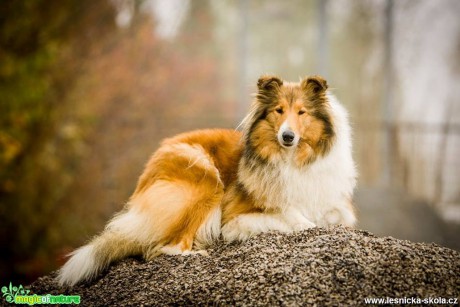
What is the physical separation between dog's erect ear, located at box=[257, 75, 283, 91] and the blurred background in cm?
278

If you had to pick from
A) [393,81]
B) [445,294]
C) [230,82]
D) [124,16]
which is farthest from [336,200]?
[230,82]

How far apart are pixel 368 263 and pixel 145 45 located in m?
15.5

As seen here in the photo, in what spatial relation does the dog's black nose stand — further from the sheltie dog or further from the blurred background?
the blurred background

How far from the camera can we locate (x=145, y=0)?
55.0 feet

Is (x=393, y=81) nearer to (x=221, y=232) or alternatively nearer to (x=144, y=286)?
(x=221, y=232)

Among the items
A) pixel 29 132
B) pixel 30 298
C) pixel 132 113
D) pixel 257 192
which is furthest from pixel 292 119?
pixel 132 113

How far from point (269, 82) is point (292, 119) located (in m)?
0.46

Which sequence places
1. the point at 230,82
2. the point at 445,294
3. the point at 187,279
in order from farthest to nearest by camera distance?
the point at 230,82 < the point at 187,279 < the point at 445,294

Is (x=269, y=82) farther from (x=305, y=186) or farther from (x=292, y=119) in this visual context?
(x=305, y=186)

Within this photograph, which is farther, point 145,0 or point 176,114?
point 176,114

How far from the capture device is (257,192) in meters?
4.58

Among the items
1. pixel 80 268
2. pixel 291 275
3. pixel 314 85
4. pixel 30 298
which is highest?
pixel 314 85

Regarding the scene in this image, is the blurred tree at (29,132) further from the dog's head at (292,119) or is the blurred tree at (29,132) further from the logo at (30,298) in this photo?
the dog's head at (292,119)

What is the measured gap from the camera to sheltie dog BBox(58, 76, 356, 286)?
14.7 feet
